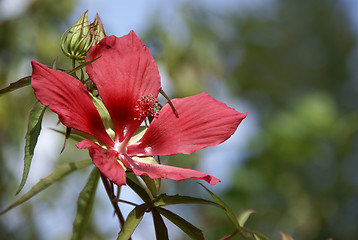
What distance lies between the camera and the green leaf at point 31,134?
522 millimetres

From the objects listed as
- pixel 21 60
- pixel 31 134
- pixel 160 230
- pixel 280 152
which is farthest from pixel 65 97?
pixel 280 152

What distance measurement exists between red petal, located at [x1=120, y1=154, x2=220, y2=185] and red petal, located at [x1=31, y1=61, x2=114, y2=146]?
0.17 ft

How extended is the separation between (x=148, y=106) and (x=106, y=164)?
0.11 meters

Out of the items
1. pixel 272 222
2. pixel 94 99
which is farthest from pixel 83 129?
pixel 272 222

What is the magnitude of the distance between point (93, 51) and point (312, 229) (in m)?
2.34

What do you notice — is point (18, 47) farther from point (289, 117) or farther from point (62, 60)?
point (289, 117)

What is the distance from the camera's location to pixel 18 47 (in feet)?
5.93

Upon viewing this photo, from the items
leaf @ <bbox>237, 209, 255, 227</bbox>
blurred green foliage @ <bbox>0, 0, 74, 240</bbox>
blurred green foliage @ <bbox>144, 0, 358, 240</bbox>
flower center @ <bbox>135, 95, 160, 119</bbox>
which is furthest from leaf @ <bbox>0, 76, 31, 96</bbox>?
blurred green foliage @ <bbox>0, 0, 74, 240</bbox>

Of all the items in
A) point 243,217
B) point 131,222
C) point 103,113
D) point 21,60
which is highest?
point 21,60

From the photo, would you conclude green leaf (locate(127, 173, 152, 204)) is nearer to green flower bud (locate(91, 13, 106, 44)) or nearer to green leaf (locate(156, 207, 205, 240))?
green leaf (locate(156, 207, 205, 240))

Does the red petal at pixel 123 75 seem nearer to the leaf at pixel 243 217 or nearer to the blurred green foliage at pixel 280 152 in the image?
the leaf at pixel 243 217

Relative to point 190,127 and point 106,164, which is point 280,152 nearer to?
point 190,127

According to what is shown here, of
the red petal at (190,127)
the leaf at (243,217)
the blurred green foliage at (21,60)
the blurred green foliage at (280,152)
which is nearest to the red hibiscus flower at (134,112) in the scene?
the red petal at (190,127)

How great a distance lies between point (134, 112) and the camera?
64cm
